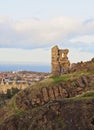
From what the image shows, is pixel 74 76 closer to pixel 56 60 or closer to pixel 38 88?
pixel 38 88

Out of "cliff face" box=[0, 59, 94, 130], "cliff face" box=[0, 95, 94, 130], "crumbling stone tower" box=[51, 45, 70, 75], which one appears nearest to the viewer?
"cliff face" box=[0, 95, 94, 130]

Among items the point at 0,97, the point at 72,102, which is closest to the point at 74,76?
the point at 72,102

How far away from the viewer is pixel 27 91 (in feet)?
306

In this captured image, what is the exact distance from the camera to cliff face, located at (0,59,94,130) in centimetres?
6228

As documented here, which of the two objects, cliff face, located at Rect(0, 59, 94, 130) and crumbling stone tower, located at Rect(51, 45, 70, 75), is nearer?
cliff face, located at Rect(0, 59, 94, 130)

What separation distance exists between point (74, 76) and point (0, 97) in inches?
1645

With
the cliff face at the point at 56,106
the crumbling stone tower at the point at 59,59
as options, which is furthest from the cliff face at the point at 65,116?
the crumbling stone tower at the point at 59,59

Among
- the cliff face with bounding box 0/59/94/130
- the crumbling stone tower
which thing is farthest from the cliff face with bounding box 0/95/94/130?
the crumbling stone tower

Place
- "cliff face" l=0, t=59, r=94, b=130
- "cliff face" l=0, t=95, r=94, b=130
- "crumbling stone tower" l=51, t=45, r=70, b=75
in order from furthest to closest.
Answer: "crumbling stone tower" l=51, t=45, r=70, b=75 → "cliff face" l=0, t=59, r=94, b=130 → "cliff face" l=0, t=95, r=94, b=130

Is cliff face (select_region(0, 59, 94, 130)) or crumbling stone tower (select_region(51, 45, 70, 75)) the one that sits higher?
crumbling stone tower (select_region(51, 45, 70, 75))

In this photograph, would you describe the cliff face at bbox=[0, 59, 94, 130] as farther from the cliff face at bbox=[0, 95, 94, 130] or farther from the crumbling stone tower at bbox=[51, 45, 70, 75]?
the crumbling stone tower at bbox=[51, 45, 70, 75]

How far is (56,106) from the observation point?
213 ft

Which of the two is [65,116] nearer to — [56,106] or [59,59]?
[56,106]

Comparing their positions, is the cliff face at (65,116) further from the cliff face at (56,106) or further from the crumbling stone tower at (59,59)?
the crumbling stone tower at (59,59)
